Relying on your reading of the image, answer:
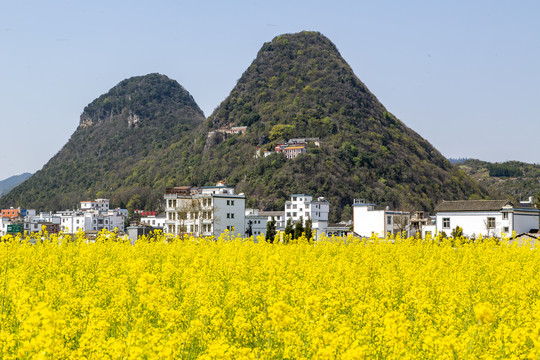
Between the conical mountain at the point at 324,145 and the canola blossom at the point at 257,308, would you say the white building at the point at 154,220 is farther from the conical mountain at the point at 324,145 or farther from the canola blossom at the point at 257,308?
the canola blossom at the point at 257,308

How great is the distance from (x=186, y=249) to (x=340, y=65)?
179480mm

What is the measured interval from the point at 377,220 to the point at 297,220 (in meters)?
11.8

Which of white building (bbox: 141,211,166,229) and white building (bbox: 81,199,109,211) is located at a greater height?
white building (bbox: 81,199,109,211)

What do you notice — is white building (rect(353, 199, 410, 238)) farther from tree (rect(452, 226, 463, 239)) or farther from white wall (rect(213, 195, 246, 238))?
tree (rect(452, 226, 463, 239))

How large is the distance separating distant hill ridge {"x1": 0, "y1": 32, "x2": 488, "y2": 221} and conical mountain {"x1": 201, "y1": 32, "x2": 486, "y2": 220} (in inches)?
11.2

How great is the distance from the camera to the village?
6247 cm

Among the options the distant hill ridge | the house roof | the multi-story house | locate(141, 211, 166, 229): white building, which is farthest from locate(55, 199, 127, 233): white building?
the house roof

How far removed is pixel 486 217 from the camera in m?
62.9

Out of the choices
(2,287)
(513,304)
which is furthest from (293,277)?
(2,287)

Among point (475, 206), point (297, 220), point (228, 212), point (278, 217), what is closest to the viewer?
point (475, 206)

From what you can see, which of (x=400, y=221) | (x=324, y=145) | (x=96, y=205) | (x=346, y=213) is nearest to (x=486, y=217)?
(x=400, y=221)

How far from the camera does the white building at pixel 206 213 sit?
2955 inches

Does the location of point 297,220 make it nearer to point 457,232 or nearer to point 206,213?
point 206,213

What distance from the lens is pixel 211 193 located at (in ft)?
258
